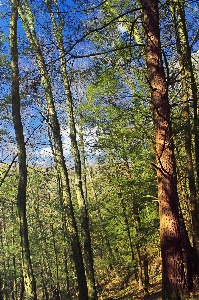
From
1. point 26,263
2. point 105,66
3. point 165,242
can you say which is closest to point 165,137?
point 165,242

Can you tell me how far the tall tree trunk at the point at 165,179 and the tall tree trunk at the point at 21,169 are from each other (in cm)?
433

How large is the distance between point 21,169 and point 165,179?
17.0 ft

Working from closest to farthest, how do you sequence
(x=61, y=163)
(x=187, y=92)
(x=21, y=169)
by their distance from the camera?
(x=187, y=92) < (x=21, y=169) < (x=61, y=163)

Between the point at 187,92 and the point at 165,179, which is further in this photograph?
the point at 187,92

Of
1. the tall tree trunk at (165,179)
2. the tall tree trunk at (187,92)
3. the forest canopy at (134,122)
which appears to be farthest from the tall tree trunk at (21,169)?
the tall tree trunk at (165,179)

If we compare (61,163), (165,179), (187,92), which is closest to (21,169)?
(61,163)

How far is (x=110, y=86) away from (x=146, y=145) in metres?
3.05

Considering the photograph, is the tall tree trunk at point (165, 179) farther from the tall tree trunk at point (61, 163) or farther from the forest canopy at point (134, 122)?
the tall tree trunk at point (61, 163)

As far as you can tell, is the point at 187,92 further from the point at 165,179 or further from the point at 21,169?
the point at 21,169

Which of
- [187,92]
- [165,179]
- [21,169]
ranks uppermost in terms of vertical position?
[187,92]

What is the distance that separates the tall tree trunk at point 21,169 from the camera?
7.90 m

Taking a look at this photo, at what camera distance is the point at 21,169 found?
29.2ft

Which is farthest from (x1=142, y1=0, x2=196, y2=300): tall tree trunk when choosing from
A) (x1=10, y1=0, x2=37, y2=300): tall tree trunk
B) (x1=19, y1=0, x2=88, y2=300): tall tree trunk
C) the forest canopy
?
(x1=19, y1=0, x2=88, y2=300): tall tree trunk

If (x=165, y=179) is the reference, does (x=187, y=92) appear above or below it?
above
